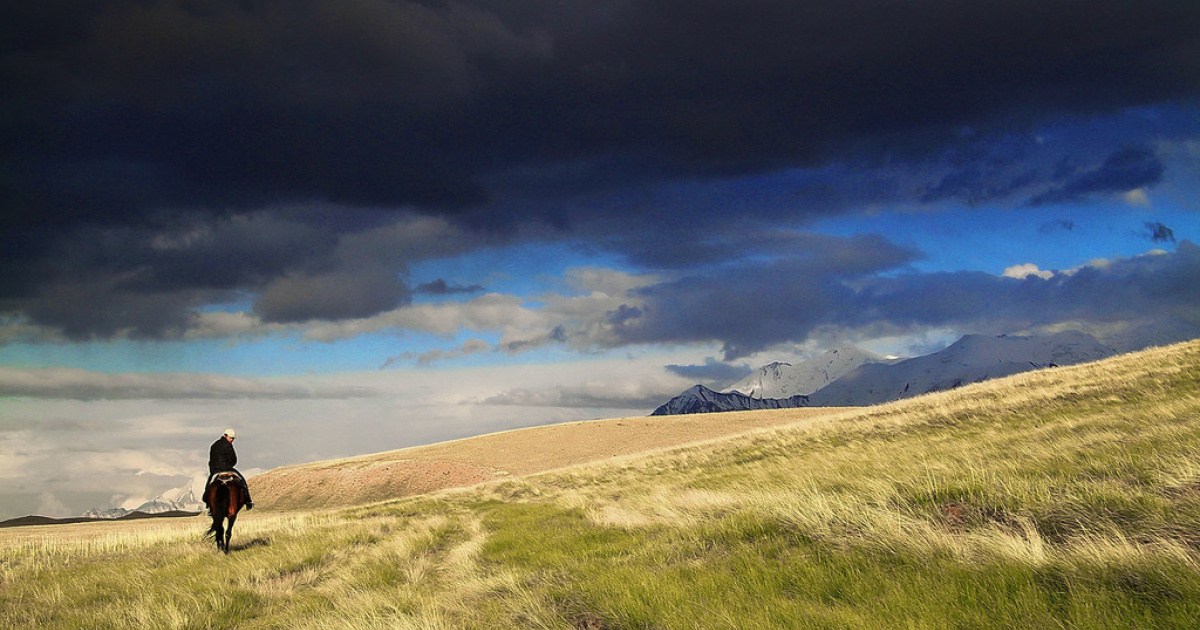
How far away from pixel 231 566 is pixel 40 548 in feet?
24.9

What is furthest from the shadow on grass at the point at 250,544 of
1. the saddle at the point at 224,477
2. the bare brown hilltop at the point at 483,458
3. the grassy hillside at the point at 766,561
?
the bare brown hilltop at the point at 483,458

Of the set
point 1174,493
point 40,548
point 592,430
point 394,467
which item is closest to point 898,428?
point 1174,493

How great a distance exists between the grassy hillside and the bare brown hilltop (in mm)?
34923

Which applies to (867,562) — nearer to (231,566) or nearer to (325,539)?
(231,566)

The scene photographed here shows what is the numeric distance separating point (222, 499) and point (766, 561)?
544 inches

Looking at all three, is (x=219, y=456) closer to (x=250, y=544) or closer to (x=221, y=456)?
(x=221, y=456)

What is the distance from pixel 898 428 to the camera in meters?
28.9

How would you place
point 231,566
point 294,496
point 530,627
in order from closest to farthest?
point 530,627 → point 231,566 → point 294,496

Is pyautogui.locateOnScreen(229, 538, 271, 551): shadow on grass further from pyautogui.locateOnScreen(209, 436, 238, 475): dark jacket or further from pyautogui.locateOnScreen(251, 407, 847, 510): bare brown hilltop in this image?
pyautogui.locateOnScreen(251, 407, 847, 510): bare brown hilltop

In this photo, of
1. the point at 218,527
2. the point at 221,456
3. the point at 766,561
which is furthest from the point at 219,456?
the point at 766,561

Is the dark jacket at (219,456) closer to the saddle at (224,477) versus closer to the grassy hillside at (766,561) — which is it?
the saddle at (224,477)

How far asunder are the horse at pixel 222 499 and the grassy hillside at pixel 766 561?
643 millimetres

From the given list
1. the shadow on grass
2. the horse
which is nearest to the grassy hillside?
the shadow on grass

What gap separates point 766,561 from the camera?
766 centimetres
